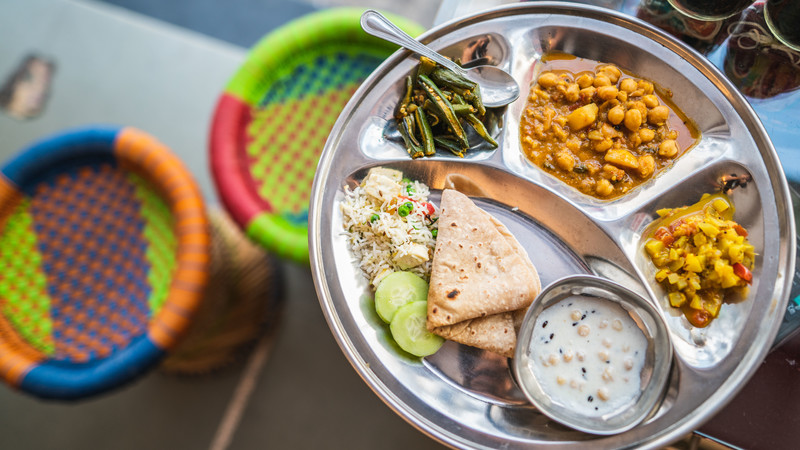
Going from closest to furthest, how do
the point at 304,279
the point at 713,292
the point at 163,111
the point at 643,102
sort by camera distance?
the point at 713,292
the point at 643,102
the point at 304,279
the point at 163,111

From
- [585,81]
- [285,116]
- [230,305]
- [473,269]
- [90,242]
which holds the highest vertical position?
[585,81]

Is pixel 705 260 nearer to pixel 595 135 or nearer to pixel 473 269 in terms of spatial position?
pixel 595 135

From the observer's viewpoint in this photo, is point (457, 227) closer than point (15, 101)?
Yes

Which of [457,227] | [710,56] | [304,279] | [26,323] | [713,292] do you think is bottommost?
Answer: [26,323]

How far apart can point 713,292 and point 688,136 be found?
64cm

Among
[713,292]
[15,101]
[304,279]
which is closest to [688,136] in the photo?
[713,292]

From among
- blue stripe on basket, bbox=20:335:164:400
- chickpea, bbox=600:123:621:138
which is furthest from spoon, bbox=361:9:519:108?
blue stripe on basket, bbox=20:335:164:400

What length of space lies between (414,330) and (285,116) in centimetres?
151

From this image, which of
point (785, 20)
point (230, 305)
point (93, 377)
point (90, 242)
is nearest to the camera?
point (785, 20)

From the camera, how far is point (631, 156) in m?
2.00

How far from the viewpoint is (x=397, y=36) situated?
196 centimetres

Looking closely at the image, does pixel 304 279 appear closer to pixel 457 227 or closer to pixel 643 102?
pixel 457 227

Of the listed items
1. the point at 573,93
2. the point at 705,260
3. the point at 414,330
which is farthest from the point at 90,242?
the point at 705,260

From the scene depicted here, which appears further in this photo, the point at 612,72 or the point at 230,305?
the point at 230,305
